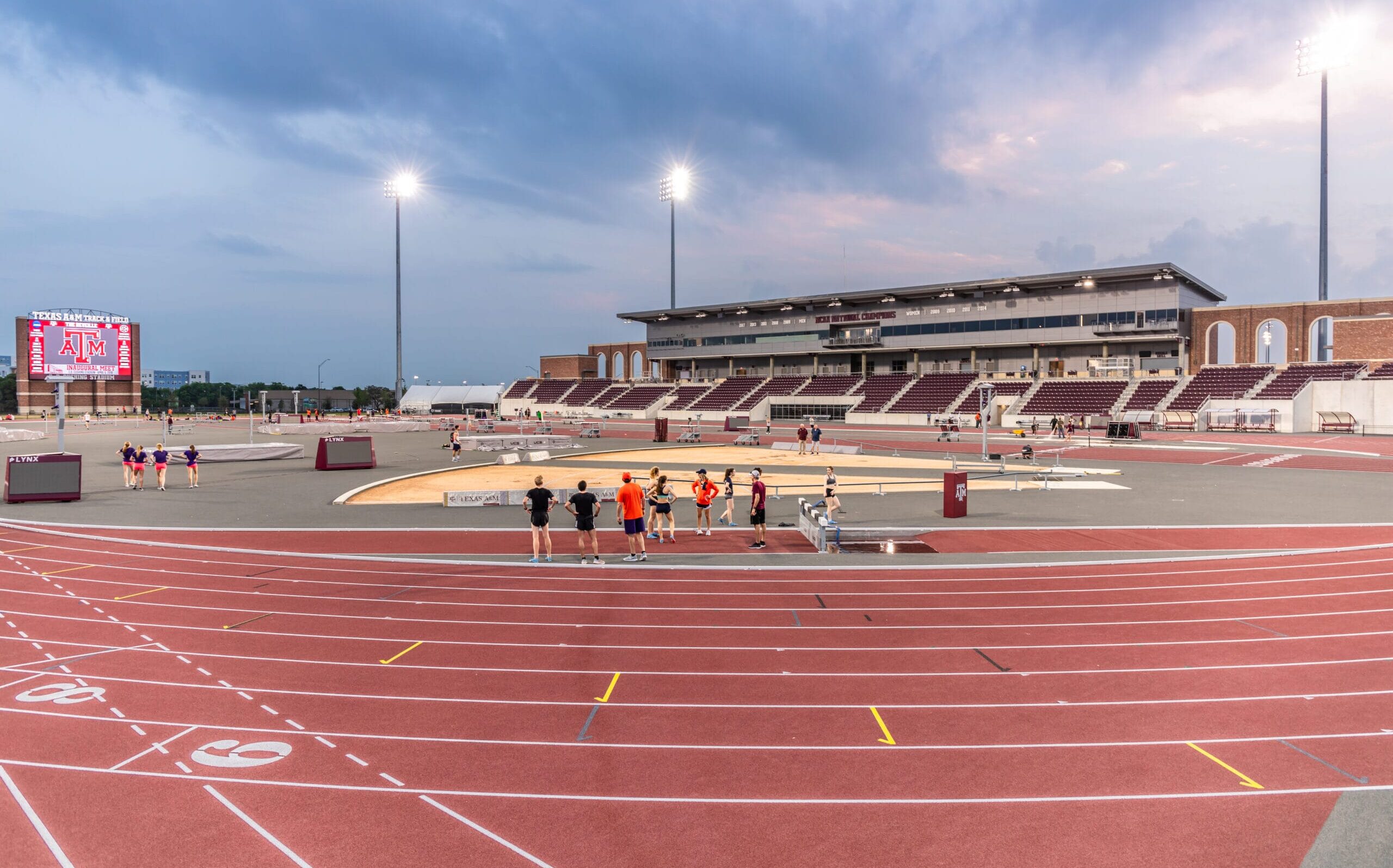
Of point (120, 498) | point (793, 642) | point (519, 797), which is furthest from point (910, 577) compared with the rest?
point (120, 498)

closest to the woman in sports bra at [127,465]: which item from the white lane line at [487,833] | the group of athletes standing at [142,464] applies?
the group of athletes standing at [142,464]

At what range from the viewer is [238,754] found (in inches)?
266

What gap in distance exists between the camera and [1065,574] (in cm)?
1359

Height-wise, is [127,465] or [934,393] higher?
[934,393]

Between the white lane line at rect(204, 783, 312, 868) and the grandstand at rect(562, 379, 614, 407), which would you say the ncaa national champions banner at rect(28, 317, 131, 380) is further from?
the grandstand at rect(562, 379, 614, 407)

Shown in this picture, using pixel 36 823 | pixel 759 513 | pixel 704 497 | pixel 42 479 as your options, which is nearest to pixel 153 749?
pixel 36 823

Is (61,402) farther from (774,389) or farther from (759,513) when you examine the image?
(774,389)

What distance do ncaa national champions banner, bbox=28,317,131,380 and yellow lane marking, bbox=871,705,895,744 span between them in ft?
129

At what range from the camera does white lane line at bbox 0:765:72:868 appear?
5.30 m

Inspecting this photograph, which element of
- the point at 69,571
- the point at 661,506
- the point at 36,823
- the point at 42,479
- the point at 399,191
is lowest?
the point at 36,823

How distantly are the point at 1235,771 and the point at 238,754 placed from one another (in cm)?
860

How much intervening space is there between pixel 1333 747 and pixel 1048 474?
882 inches

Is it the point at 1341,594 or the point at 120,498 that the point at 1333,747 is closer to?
the point at 1341,594

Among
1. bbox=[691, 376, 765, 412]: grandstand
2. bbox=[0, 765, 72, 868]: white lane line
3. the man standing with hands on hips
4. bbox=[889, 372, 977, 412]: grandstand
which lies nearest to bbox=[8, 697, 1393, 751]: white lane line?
bbox=[0, 765, 72, 868]: white lane line
